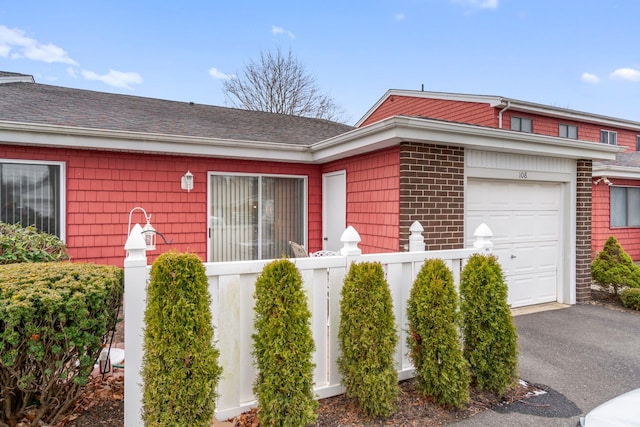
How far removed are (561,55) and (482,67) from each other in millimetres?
3267

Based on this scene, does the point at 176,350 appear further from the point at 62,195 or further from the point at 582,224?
the point at 582,224

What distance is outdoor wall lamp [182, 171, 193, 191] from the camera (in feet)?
20.2

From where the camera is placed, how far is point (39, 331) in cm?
Answer: 214

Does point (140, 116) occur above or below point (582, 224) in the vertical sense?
above

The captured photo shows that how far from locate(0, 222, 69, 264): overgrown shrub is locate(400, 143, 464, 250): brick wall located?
4529mm

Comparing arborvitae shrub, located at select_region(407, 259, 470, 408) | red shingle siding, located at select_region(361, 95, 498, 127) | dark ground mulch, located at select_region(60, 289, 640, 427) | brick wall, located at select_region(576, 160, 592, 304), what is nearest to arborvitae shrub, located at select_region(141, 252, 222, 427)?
dark ground mulch, located at select_region(60, 289, 640, 427)

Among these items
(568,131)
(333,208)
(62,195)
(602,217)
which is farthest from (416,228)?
(568,131)

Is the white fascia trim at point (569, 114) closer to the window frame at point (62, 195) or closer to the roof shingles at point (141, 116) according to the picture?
the roof shingles at point (141, 116)

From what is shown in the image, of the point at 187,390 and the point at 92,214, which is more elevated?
the point at 92,214

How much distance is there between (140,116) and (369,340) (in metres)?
6.34

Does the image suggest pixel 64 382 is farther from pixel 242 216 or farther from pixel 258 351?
pixel 242 216

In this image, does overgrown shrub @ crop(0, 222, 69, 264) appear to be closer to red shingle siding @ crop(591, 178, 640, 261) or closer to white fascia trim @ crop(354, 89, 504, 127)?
white fascia trim @ crop(354, 89, 504, 127)

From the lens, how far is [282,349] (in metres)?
2.40

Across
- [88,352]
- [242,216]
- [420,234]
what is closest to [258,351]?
[88,352]
